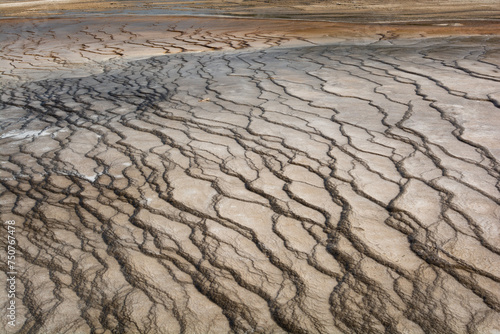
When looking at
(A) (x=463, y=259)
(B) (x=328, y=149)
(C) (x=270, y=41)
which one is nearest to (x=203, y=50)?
(C) (x=270, y=41)

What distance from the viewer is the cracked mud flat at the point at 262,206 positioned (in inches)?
60.6

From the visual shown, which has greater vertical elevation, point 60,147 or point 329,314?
point 329,314

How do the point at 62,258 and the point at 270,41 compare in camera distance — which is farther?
the point at 270,41

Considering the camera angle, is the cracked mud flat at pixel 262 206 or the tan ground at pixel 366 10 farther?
the tan ground at pixel 366 10

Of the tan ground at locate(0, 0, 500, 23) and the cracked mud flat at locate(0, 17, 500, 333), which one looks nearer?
the cracked mud flat at locate(0, 17, 500, 333)

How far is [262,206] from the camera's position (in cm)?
211

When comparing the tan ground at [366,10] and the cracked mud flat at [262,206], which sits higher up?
the cracked mud flat at [262,206]

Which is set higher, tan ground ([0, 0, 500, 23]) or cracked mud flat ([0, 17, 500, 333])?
cracked mud flat ([0, 17, 500, 333])

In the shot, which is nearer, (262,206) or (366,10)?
(262,206)

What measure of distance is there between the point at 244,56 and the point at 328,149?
2.69 meters

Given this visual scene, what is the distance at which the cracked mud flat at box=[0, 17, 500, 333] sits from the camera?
5.05 ft

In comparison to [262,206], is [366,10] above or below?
below

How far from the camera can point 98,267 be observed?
5.76 feet

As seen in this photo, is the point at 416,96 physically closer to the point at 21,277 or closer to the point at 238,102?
the point at 238,102
